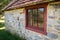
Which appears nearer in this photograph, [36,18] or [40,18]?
[40,18]

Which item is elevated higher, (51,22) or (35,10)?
(35,10)

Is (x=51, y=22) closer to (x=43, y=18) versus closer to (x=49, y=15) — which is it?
(x=49, y=15)

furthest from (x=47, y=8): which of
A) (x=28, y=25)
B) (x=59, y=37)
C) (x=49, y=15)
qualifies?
(x=28, y=25)

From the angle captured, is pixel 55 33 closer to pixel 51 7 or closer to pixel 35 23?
pixel 51 7

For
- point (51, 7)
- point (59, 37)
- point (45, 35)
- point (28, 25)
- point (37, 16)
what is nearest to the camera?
point (59, 37)

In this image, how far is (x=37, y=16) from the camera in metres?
6.83

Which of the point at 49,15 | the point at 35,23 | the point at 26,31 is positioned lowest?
the point at 26,31

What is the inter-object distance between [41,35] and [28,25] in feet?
6.06

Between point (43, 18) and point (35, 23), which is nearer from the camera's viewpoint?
point (43, 18)

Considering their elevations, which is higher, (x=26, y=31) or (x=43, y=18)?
(x=43, y=18)

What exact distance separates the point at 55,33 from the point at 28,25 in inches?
112

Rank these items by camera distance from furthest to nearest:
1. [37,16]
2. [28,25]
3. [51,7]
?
[28,25], [37,16], [51,7]

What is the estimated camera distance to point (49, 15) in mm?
5605

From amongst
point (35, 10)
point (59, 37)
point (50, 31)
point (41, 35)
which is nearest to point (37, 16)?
point (35, 10)
